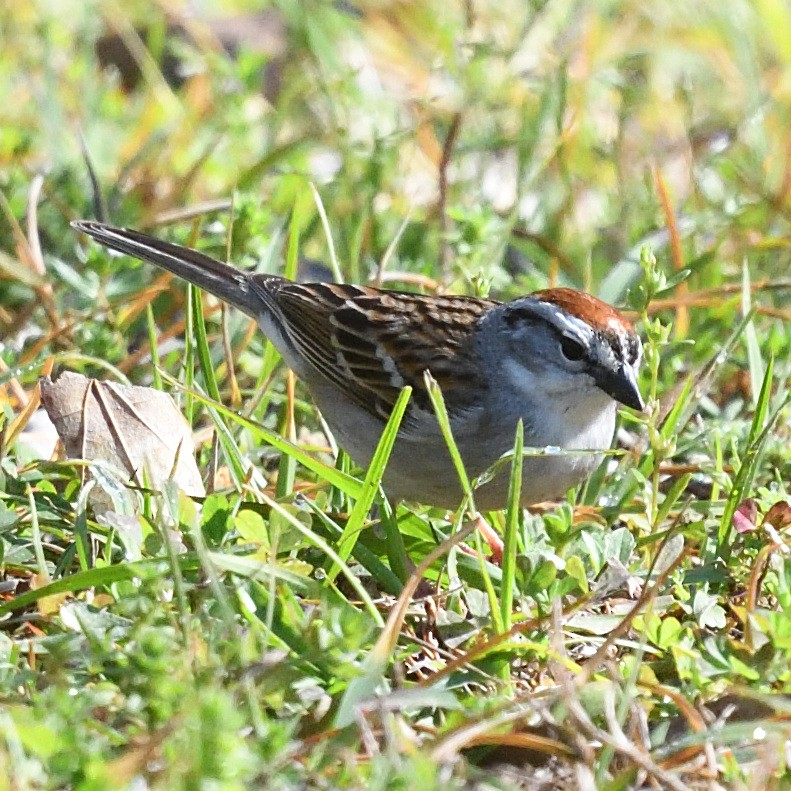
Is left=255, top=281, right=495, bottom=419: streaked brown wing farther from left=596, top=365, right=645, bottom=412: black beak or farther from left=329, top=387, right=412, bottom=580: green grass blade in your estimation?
left=329, top=387, right=412, bottom=580: green grass blade

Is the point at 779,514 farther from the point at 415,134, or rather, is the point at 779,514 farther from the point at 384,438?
the point at 415,134

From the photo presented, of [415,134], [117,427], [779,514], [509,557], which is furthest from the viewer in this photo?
[415,134]

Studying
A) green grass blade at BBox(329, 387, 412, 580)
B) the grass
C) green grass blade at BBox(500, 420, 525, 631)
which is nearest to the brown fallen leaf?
the grass

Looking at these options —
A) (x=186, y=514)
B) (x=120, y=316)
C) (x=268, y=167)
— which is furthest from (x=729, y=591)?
(x=268, y=167)

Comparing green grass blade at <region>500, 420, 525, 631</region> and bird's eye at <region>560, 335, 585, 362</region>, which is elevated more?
bird's eye at <region>560, 335, 585, 362</region>

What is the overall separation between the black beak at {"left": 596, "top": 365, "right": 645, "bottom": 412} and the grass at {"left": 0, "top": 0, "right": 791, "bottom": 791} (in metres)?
0.13

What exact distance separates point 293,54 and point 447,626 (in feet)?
12.1

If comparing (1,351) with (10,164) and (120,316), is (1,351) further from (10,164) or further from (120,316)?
(10,164)

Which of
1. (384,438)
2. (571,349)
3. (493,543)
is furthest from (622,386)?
(384,438)

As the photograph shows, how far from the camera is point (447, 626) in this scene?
2.58 meters

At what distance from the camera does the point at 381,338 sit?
11.7 ft

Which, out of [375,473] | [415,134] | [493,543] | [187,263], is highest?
[415,134]

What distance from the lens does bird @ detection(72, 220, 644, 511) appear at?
3121 millimetres

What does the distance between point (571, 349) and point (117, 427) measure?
1.07 meters
